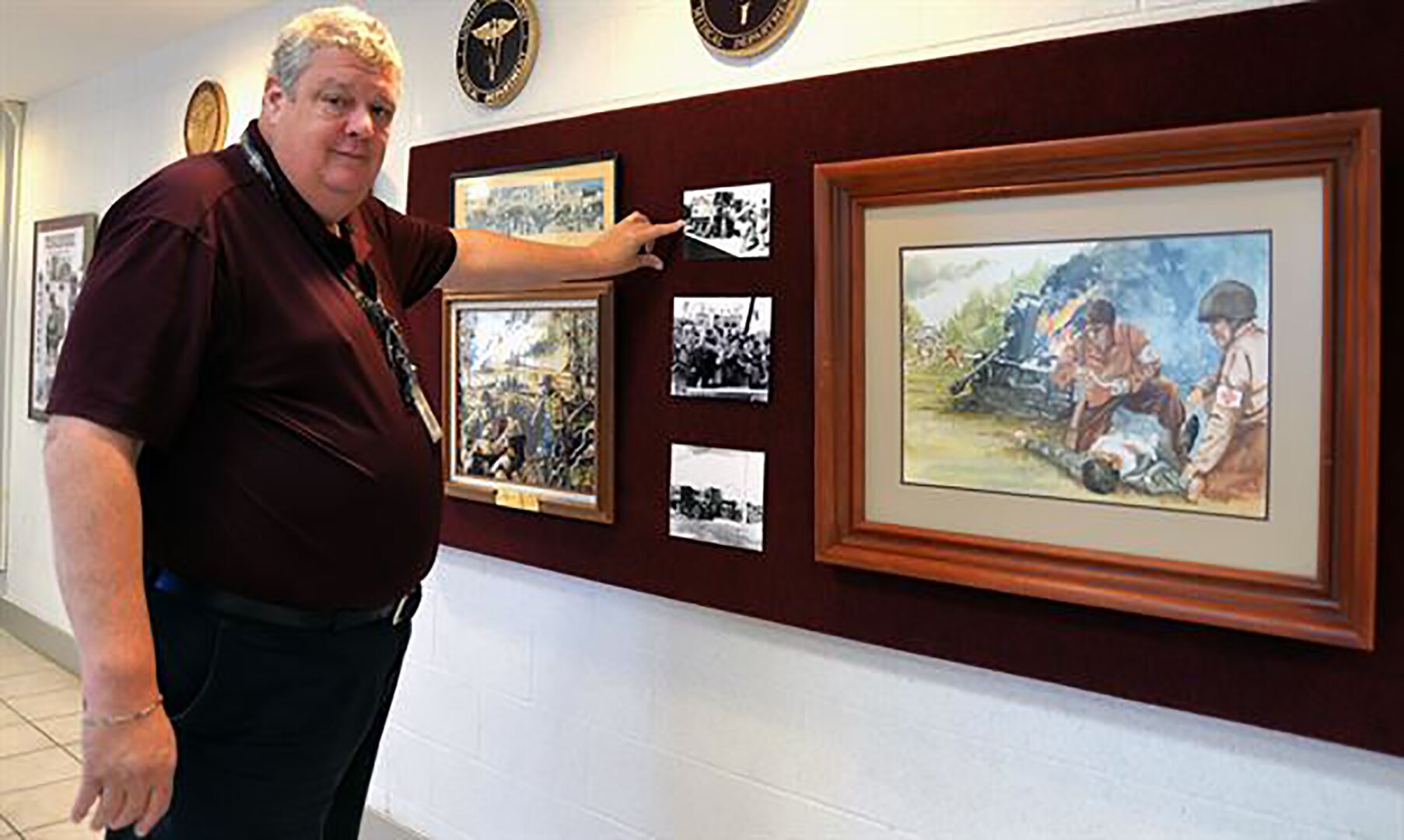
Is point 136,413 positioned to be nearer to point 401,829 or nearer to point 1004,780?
point 1004,780

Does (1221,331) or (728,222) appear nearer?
(1221,331)

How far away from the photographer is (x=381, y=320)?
5.28 feet

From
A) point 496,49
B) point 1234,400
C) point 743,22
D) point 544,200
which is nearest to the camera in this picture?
point 1234,400

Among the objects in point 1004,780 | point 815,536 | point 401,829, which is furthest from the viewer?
point 401,829

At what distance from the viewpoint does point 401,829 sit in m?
2.54

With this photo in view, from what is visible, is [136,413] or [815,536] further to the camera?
[815,536]

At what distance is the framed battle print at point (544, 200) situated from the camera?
6.69 feet

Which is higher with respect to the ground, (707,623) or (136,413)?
(136,413)

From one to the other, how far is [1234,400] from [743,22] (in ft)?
3.51

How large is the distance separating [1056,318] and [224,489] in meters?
1.21

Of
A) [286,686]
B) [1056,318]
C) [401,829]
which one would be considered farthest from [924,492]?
[401,829]

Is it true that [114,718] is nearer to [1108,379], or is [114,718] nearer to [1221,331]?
[1108,379]

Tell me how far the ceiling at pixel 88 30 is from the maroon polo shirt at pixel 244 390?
2117 mm

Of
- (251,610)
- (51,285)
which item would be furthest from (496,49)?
(51,285)
